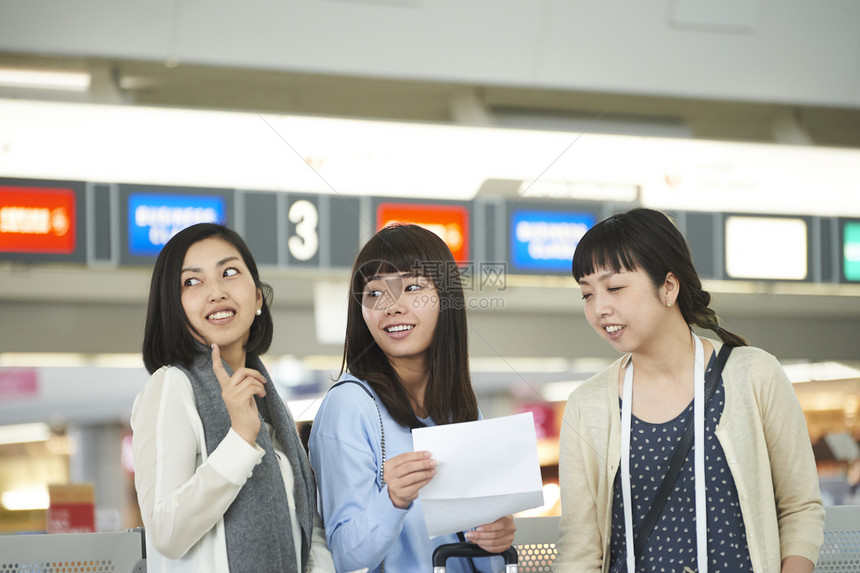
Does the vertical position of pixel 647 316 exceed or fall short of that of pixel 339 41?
it falls short

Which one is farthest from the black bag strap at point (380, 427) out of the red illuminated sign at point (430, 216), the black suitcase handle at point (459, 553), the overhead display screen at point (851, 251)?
the overhead display screen at point (851, 251)

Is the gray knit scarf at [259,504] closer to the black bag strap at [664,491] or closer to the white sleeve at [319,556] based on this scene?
the white sleeve at [319,556]

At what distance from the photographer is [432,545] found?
3.23 feet

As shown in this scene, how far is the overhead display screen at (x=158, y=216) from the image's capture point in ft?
7.72

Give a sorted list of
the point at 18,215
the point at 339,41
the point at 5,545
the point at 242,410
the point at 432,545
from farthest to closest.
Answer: the point at 339,41 < the point at 18,215 < the point at 5,545 < the point at 432,545 < the point at 242,410

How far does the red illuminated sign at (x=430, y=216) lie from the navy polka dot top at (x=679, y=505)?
140 centimetres

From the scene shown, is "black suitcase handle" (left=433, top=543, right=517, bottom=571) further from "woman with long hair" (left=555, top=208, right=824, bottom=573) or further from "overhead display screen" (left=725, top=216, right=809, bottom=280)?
"overhead display screen" (left=725, top=216, right=809, bottom=280)

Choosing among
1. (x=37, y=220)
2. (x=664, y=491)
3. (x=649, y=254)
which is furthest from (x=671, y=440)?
(x=37, y=220)

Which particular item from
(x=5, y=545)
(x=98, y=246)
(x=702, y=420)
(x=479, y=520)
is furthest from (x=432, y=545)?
(x=98, y=246)

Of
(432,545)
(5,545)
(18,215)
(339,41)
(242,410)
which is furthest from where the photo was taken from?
(339,41)

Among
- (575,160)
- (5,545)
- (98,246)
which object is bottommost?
(5,545)

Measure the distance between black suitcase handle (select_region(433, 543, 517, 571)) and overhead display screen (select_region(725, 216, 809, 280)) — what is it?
1643 mm

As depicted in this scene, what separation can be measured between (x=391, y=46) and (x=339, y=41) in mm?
165

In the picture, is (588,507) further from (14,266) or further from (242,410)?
(14,266)
